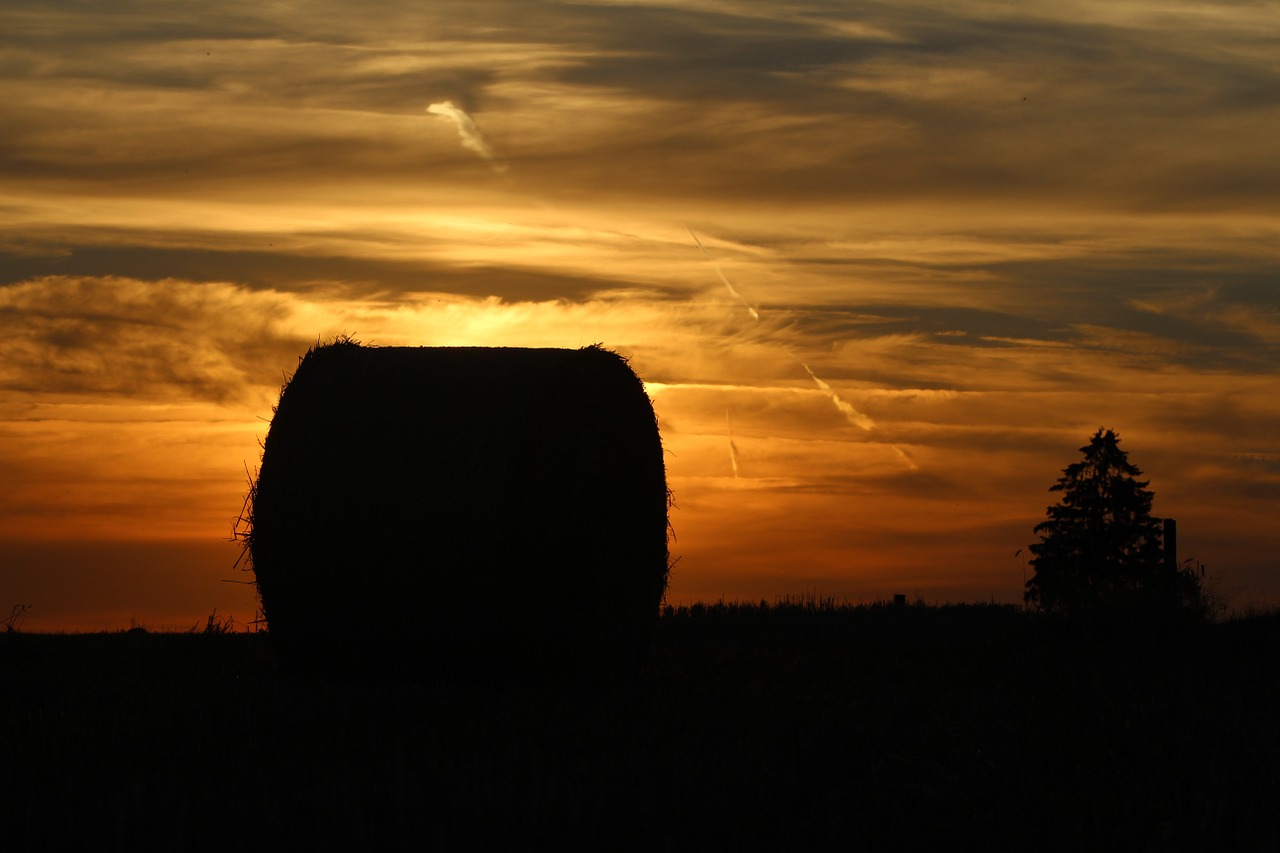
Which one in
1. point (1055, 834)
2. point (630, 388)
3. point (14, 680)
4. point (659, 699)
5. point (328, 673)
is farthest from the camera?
point (630, 388)

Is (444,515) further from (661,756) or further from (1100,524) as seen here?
(1100,524)

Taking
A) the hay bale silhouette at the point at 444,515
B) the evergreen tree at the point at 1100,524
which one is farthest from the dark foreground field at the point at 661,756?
the evergreen tree at the point at 1100,524

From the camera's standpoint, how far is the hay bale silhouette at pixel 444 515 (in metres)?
12.1

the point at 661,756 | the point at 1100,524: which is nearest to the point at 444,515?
the point at 661,756

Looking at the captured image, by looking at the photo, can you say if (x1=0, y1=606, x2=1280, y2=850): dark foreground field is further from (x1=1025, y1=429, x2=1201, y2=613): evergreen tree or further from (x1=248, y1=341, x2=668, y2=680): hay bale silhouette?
(x1=1025, y1=429, x2=1201, y2=613): evergreen tree

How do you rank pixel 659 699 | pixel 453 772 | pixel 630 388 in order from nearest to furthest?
pixel 453 772, pixel 659 699, pixel 630 388

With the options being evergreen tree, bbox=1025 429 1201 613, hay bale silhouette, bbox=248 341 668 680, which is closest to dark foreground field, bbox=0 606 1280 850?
hay bale silhouette, bbox=248 341 668 680

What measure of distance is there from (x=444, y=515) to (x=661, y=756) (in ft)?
13.5

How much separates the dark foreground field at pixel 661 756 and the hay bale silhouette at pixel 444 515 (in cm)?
50

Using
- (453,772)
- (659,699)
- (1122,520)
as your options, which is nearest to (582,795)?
(453,772)

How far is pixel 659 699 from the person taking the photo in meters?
11.4

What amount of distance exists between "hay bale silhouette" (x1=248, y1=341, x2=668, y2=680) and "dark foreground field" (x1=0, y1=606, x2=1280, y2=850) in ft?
1.63

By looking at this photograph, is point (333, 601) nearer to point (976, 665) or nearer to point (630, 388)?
point (630, 388)

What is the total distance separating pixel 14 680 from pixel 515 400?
4.77 meters
